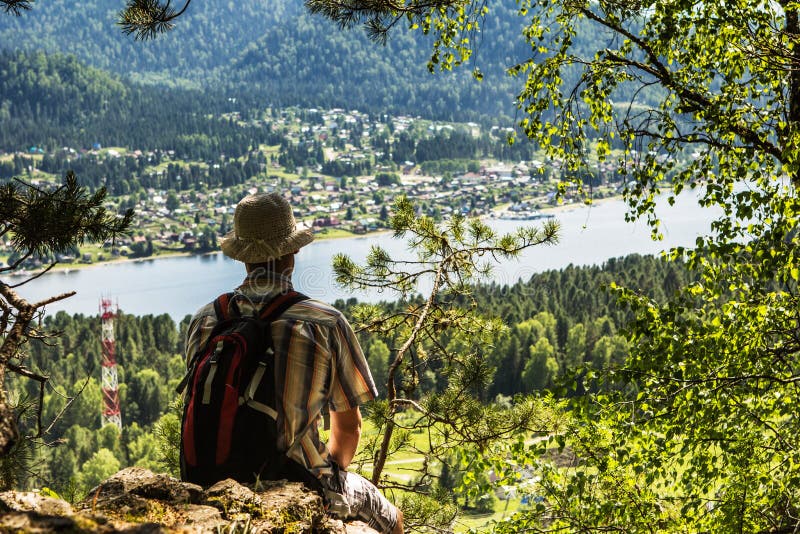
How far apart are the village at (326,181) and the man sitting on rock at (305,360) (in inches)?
3040

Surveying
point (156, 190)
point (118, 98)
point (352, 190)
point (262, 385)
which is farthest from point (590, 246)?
point (118, 98)

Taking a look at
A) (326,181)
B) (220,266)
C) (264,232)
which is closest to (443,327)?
(264,232)

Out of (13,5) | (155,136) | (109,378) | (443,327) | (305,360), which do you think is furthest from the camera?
(155,136)

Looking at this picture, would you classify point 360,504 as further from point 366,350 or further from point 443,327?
point 366,350

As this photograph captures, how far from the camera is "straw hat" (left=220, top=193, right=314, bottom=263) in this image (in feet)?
6.74

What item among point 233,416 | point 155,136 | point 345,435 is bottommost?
point 345,435

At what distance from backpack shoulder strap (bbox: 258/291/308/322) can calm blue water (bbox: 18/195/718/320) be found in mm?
51335

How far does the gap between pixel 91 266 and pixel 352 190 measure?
4492cm

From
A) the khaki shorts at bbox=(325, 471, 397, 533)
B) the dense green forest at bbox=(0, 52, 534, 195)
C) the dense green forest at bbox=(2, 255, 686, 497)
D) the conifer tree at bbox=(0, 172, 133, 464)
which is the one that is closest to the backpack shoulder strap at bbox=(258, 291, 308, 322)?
the khaki shorts at bbox=(325, 471, 397, 533)

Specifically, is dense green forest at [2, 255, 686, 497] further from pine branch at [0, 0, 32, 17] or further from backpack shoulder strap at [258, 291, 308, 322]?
backpack shoulder strap at [258, 291, 308, 322]

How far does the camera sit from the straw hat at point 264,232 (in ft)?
6.74

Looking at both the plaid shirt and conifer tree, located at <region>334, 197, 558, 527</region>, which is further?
conifer tree, located at <region>334, 197, 558, 527</region>

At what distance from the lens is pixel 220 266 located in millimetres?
73812

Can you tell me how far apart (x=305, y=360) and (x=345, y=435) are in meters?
0.28
